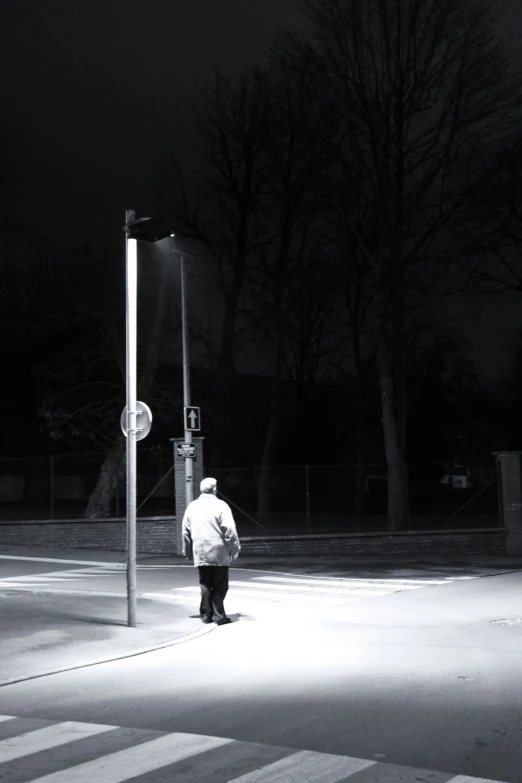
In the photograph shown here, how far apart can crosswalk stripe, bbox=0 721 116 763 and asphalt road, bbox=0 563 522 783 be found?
0.21 meters

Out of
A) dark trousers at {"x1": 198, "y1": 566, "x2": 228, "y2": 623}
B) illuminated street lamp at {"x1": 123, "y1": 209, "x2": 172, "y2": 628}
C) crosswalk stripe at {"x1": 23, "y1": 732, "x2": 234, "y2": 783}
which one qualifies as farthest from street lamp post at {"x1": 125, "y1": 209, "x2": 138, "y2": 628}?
crosswalk stripe at {"x1": 23, "y1": 732, "x2": 234, "y2": 783}

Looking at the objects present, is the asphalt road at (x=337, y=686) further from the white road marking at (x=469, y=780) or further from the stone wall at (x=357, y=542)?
the stone wall at (x=357, y=542)

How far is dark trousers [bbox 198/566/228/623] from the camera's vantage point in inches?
533

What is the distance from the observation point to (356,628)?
1347 cm

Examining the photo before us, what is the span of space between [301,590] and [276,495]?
55.5ft

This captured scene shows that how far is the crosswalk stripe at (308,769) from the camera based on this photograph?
20.5 ft

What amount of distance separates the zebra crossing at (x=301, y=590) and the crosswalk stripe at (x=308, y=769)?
8.95m

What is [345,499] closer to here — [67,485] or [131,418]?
[67,485]

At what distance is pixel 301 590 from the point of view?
18.7 meters

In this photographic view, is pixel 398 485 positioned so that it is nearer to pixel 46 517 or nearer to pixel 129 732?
pixel 46 517

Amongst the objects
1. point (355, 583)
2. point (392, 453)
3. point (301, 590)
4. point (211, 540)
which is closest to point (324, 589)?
point (301, 590)

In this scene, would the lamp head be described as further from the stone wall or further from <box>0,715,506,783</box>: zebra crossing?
the stone wall

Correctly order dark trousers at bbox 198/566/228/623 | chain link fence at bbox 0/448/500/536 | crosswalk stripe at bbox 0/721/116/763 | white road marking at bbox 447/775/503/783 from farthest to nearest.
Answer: chain link fence at bbox 0/448/500/536
dark trousers at bbox 198/566/228/623
crosswalk stripe at bbox 0/721/116/763
white road marking at bbox 447/775/503/783

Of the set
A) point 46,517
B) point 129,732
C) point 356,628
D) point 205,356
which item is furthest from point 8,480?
point 129,732
